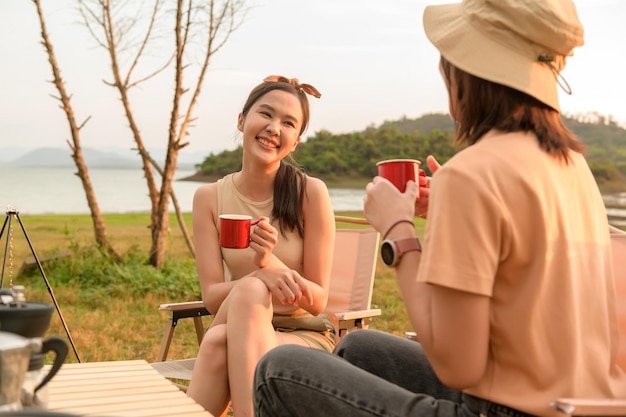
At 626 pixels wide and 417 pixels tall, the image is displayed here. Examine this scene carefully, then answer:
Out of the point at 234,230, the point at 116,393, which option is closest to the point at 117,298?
the point at 234,230

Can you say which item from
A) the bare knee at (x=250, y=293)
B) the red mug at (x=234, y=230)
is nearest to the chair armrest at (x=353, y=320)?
the bare knee at (x=250, y=293)

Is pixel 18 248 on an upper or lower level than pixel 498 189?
lower

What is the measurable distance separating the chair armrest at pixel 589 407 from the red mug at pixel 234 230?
136 cm

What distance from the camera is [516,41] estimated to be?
5.12 feet

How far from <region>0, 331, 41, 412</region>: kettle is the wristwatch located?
0.75 meters

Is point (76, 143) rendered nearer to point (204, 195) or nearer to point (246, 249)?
point (204, 195)

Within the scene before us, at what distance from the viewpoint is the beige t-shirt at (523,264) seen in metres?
1.41

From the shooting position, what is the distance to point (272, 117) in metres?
3.00

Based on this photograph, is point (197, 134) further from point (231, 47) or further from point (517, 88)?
point (517, 88)

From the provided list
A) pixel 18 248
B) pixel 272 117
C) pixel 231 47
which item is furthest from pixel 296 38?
pixel 272 117

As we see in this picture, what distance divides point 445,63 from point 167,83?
6.31 meters

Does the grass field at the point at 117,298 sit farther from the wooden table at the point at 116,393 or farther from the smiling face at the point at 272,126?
the wooden table at the point at 116,393

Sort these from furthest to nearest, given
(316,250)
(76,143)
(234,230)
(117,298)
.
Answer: (76,143), (117,298), (316,250), (234,230)

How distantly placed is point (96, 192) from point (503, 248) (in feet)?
21.9
